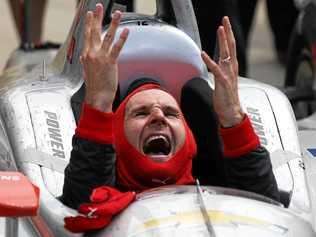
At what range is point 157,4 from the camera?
521 cm

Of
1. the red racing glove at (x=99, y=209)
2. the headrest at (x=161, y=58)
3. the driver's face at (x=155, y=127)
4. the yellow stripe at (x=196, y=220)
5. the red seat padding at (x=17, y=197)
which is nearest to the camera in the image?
the red seat padding at (x=17, y=197)

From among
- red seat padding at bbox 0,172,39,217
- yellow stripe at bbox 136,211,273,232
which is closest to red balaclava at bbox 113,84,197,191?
yellow stripe at bbox 136,211,273,232

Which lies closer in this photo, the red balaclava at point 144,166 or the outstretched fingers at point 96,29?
the outstretched fingers at point 96,29

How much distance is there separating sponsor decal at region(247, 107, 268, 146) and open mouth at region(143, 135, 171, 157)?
544 millimetres

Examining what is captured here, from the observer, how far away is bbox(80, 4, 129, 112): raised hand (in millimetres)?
3996

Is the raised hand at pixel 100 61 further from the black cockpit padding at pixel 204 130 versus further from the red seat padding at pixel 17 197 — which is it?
the black cockpit padding at pixel 204 130

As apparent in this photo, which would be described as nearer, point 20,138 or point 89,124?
point 89,124

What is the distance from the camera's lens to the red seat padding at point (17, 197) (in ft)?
11.2

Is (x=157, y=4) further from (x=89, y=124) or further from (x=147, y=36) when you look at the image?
(x=89, y=124)

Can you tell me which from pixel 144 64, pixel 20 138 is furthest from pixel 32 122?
pixel 144 64

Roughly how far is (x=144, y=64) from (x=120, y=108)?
1.29ft

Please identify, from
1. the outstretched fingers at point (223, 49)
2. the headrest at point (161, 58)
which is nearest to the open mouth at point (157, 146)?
the outstretched fingers at point (223, 49)

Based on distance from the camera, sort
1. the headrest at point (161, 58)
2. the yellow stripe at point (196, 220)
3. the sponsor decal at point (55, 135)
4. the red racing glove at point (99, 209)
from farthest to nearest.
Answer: the headrest at point (161, 58), the sponsor decal at point (55, 135), the red racing glove at point (99, 209), the yellow stripe at point (196, 220)

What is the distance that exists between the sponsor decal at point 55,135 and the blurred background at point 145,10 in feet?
14.0
